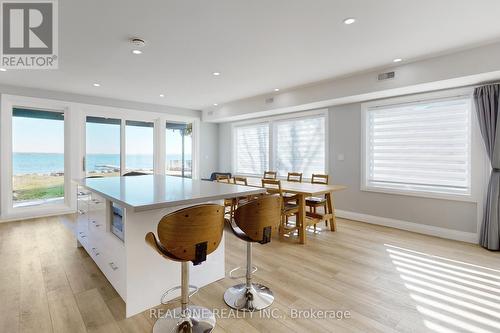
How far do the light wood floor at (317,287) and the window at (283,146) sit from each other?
2365mm

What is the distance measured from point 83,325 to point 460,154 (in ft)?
16.4

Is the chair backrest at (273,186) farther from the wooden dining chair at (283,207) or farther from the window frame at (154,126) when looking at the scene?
the window frame at (154,126)

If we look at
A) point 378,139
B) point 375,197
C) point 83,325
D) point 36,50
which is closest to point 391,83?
point 378,139

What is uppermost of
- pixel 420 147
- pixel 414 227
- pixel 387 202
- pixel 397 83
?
pixel 397 83

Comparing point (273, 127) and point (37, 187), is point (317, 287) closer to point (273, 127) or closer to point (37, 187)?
point (273, 127)

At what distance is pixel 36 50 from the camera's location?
3.29m

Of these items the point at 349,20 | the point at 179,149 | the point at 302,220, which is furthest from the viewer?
the point at 179,149

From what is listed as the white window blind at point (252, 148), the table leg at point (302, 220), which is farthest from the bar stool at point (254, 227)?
the white window blind at point (252, 148)

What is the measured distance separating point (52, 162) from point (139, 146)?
184 centimetres

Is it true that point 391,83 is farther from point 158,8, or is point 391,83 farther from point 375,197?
point 158,8

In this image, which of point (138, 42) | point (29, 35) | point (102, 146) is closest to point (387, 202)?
point (138, 42)

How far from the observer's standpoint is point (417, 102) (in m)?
4.14

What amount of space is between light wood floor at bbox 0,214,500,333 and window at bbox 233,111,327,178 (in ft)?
7.76

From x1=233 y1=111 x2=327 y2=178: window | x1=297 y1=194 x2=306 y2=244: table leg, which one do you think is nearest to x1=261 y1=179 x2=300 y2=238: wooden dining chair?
x1=297 y1=194 x2=306 y2=244: table leg
